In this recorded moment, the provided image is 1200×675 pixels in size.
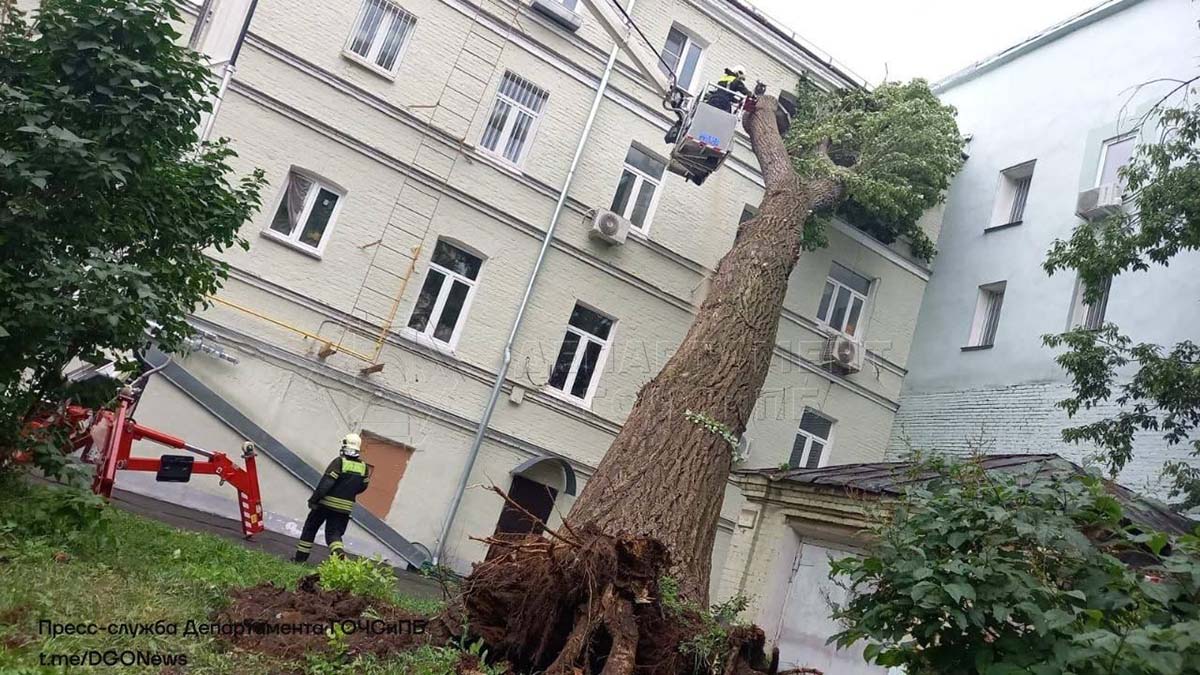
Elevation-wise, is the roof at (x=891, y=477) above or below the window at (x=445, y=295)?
below

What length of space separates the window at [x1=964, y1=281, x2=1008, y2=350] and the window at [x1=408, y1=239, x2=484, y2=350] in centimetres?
953

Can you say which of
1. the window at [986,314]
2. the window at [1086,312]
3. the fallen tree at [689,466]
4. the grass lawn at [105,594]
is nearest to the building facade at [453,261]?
the fallen tree at [689,466]

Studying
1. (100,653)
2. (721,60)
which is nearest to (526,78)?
(721,60)

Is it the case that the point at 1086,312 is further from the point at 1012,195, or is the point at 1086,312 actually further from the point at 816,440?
the point at 816,440

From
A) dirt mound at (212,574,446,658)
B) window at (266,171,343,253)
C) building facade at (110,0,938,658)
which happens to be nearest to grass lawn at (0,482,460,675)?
dirt mound at (212,574,446,658)

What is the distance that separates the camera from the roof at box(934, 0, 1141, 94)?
16141 millimetres

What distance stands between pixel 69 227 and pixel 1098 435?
11.1 metres

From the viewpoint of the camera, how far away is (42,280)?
5.33 m

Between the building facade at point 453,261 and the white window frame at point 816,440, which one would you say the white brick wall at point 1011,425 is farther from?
the building facade at point 453,261

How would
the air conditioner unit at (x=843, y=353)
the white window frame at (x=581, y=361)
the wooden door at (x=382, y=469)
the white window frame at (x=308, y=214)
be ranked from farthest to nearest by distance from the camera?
the air conditioner unit at (x=843, y=353), the white window frame at (x=581, y=361), the wooden door at (x=382, y=469), the white window frame at (x=308, y=214)

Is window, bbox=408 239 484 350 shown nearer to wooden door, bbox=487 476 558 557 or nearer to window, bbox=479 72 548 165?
window, bbox=479 72 548 165

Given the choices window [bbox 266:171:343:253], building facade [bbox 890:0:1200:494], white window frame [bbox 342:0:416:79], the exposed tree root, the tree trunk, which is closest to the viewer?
the exposed tree root

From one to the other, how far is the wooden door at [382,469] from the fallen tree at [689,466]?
5.39m

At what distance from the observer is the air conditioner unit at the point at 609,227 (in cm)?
1421
